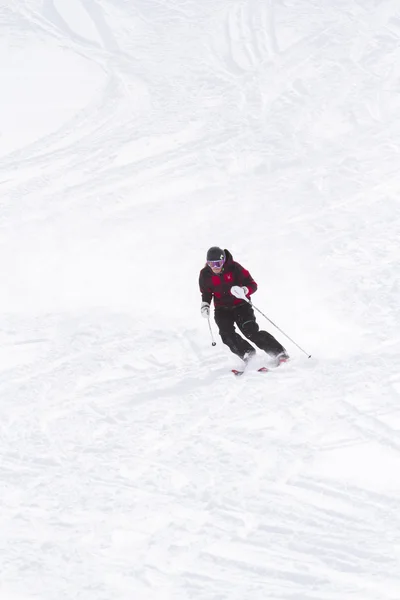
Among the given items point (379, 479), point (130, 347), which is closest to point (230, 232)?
point (130, 347)

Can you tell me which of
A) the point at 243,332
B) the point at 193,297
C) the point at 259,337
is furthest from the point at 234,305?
the point at 193,297

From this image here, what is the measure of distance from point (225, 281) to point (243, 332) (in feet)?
2.40

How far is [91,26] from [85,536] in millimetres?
18601

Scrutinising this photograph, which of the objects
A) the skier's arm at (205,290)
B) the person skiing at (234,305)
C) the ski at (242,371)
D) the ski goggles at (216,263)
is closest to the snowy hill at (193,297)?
the ski at (242,371)

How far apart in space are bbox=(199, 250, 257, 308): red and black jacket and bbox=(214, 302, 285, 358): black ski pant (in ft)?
0.61

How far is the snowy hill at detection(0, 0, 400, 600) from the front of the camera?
7.14 meters

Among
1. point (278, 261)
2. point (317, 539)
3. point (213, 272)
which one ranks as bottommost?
point (317, 539)

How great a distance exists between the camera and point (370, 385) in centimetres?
924

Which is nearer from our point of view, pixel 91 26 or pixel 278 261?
pixel 278 261

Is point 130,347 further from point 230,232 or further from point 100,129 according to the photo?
point 100,129

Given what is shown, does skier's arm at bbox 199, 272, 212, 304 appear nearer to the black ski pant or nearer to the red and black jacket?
the red and black jacket

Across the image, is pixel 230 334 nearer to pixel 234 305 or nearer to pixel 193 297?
pixel 234 305

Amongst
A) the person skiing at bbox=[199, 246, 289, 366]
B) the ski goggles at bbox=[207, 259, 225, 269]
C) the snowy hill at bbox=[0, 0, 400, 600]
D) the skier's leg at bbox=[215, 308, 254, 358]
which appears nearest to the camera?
the snowy hill at bbox=[0, 0, 400, 600]

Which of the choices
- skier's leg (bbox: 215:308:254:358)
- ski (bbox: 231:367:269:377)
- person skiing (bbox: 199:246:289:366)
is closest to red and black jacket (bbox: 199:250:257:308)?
person skiing (bbox: 199:246:289:366)
